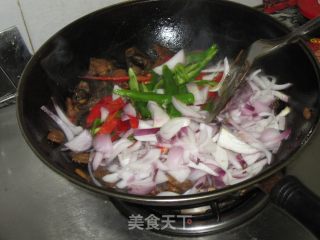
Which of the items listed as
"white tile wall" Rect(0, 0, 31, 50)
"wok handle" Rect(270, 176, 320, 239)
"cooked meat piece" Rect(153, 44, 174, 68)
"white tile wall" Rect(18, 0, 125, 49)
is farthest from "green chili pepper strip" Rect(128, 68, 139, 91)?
"wok handle" Rect(270, 176, 320, 239)

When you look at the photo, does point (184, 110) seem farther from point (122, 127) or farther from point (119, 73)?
point (119, 73)

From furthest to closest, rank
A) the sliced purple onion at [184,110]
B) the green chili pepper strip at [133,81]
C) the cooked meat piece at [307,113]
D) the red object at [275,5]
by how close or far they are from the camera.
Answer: the red object at [275,5] → the green chili pepper strip at [133,81] → the sliced purple onion at [184,110] → the cooked meat piece at [307,113]

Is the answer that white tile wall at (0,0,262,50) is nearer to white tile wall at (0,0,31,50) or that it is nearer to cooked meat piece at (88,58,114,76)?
white tile wall at (0,0,31,50)

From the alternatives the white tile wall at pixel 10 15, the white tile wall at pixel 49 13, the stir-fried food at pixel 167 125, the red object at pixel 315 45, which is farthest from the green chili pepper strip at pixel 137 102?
the red object at pixel 315 45

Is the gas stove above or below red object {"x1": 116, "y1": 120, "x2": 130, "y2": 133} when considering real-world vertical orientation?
below

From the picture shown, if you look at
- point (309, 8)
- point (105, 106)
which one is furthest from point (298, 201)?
point (309, 8)

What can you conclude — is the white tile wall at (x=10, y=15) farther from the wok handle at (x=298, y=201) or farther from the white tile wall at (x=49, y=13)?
the wok handle at (x=298, y=201)
